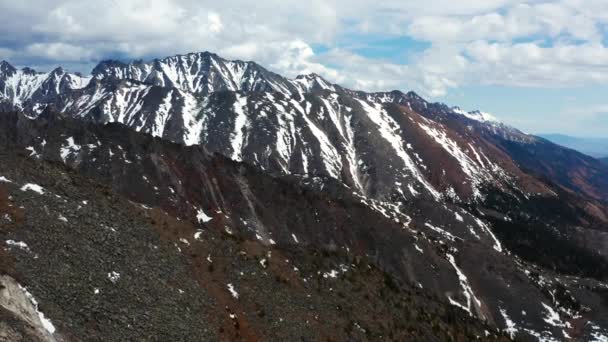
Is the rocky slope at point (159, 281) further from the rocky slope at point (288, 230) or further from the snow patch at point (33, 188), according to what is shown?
the rocky slope at point (288, 230)

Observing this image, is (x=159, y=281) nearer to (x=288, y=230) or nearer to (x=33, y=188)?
(x=33, y=188)

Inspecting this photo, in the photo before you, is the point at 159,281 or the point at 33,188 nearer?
the point at 159,281

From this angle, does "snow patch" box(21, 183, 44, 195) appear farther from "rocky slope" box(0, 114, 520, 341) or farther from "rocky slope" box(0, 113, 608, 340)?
"rocky slope" box(0, 113, 608, 340)

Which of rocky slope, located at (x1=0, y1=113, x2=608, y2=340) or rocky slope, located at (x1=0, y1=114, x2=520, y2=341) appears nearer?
rocky slope, located at (x1=0, y1=114, x2=520, y2=341)

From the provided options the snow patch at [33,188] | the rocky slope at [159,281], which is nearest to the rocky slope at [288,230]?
the rocky slope at [159,281]

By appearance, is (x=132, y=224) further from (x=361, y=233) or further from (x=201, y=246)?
(x=361, y=233)

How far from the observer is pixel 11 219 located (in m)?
42.2

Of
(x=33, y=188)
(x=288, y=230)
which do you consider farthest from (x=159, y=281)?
(x=288, y=230)

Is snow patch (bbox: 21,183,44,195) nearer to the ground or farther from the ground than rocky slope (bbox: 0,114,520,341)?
farther from the ground

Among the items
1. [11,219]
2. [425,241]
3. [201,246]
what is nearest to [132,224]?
[201,246]

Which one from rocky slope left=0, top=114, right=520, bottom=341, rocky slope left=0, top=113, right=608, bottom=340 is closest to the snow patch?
rocky slope left=0, top=114, right=520, bottom=341

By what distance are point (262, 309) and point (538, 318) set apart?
95915 mm

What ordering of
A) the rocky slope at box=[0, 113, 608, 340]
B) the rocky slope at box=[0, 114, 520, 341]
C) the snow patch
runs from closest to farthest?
the rocky slope at box=[0, 114, 520, 341] → the snow patch → the rocky slope at box=[0, 113, 608, 340]

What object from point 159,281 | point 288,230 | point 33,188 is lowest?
point 288,230
